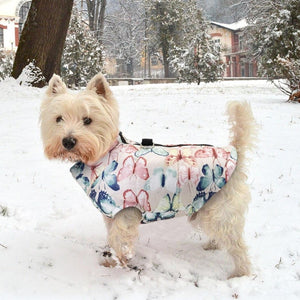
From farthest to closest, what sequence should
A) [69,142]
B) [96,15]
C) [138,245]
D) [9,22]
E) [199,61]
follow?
[9,22]
[96,15]
[199,61]
[138,245]
[69,142]

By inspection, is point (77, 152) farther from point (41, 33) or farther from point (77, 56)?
point (77, 56)

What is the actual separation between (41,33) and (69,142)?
9.59m

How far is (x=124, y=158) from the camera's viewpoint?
111 inches

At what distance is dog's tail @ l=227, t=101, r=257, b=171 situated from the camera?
291cm

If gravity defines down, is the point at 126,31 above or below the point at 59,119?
above

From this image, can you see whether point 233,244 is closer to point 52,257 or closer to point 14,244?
point 52,257

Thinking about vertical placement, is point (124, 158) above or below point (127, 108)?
below

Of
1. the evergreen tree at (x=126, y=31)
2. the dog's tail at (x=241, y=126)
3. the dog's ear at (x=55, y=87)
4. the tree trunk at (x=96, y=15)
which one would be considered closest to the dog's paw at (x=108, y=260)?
the dog's tail at (x=241, y=126)

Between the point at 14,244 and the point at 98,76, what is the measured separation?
5.20 feet

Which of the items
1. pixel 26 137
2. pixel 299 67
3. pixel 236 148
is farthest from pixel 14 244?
pixel 299 67

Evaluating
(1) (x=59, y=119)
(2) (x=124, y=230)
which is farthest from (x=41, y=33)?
(2) (x=124, y=230)

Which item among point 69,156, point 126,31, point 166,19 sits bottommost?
point 69,156

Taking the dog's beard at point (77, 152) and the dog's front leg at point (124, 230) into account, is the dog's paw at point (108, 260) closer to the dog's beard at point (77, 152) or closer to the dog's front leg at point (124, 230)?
the dog's front leg at point (124, 230)

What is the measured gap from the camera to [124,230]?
9.16ft
